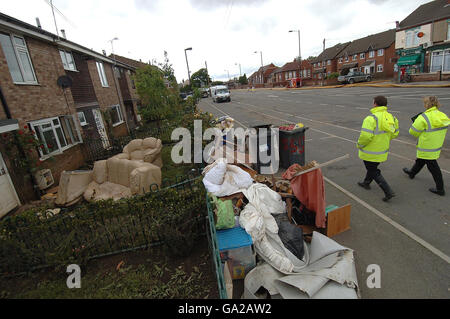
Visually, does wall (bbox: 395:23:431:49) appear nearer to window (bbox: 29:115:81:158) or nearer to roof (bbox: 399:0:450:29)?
roof (bbox: 399:0:450:29)

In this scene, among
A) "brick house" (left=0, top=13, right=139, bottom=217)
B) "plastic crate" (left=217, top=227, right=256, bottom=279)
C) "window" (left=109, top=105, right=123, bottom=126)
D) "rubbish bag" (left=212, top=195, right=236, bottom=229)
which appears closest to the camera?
"plastic crate" (left=217, top=227, right=256, bottom=279)

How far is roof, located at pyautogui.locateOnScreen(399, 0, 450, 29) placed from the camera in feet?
90.4

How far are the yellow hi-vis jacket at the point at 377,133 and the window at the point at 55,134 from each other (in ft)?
29.4

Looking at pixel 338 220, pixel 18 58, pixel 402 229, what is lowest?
pixel 402 229

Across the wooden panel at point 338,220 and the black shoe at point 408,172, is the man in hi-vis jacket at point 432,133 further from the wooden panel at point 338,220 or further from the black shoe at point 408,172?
the wooden panel at point 338,220

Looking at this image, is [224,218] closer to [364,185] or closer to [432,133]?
[364,185]

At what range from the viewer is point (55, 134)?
912 cm

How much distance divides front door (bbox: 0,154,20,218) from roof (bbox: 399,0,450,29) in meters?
40.1

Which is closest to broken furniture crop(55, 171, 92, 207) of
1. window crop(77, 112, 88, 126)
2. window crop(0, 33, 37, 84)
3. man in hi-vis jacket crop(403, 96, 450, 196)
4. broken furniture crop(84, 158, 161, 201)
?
broken furniture crop(84, 158, 161, 201)

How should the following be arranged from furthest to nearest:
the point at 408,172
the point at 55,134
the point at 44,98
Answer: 1. the point at 55,134
2. the point at 44,98
3. the point at 408,172

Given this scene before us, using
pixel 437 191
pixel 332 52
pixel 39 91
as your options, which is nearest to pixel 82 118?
pixel 39 91

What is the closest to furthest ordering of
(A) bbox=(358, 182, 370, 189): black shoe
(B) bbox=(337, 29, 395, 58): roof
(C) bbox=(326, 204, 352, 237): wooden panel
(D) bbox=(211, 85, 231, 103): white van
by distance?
(C) bbox=(326, 204, 352, 237): wooden panel
(A) bbox=(358, 182, 370, 189): black shoe
(D) bbox=(211, 85, 231, 103): white van
(B) bbox=(337, 29, 395, 58): roof

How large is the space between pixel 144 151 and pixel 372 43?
50415 mm

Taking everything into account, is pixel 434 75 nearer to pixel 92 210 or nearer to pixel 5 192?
pixel 92 210
